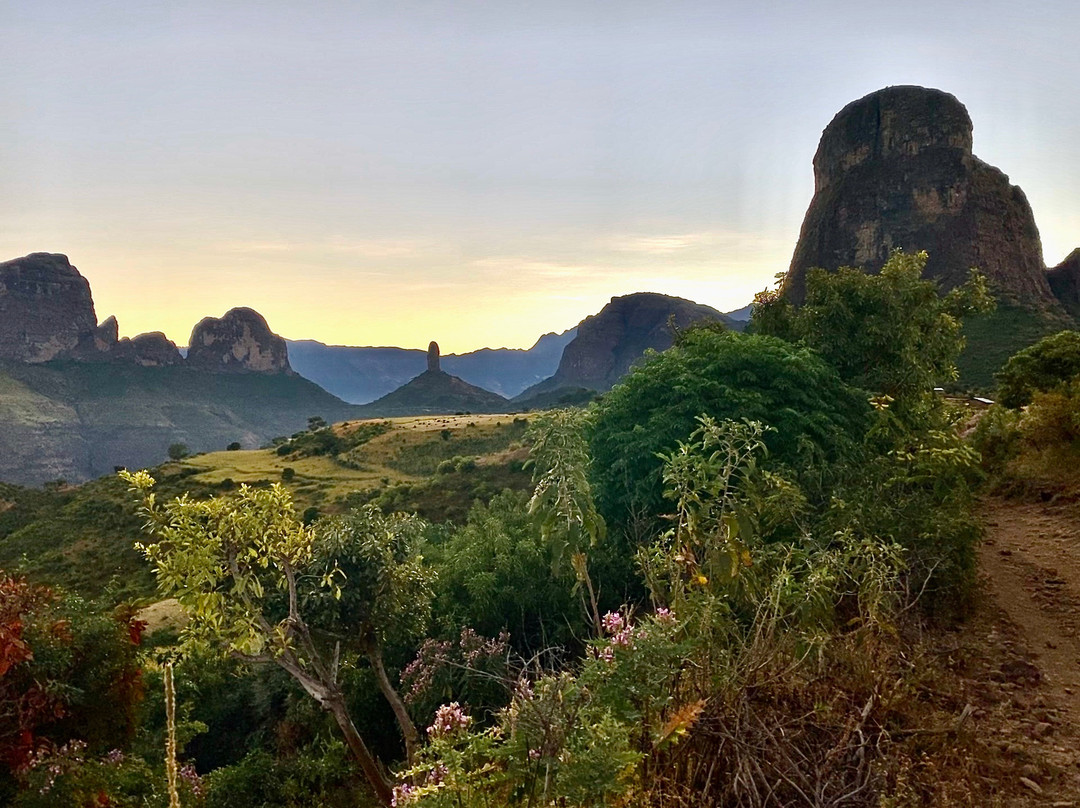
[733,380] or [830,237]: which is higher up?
[830,237]

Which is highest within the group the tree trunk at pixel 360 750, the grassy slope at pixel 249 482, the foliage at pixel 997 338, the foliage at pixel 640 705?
the foliage at pixel 997 338

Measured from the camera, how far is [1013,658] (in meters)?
5.52

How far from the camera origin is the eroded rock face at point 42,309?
145 metres

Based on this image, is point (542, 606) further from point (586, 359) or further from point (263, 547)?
point (586, 359)

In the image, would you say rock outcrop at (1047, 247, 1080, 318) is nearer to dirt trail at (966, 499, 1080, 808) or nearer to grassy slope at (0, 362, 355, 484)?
dirt trail at (966, 499, 1080, 808)

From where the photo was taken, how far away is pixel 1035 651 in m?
5.67

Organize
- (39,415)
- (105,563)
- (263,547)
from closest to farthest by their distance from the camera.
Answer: (263,547), (105,563), (39,415)

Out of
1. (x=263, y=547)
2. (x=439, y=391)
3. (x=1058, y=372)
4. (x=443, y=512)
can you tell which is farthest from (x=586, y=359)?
(x=263, y=547)

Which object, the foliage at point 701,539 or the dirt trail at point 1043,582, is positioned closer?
the foliage at point 701,539

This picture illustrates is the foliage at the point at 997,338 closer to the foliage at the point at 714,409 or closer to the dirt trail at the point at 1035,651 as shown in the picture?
the foliage at the point at 714,409

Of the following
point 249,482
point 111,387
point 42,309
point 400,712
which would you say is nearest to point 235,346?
point 111,387

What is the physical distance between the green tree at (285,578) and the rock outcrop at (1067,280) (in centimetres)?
10411

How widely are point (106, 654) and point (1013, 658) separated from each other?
11.1 m

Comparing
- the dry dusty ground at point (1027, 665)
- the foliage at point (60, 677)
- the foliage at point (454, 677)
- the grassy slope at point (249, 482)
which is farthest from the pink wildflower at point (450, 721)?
the grassy slope at point (249, 482)
